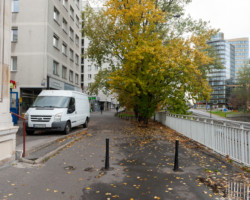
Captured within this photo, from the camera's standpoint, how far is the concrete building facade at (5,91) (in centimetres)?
548

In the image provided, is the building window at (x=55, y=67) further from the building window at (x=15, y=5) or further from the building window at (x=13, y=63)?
the building window at (x=15, y=5)

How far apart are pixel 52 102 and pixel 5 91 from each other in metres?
6.04

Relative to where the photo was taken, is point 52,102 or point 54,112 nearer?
point 54,112

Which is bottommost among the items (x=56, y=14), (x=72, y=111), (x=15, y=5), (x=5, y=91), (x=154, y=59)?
(x=72, y=111)

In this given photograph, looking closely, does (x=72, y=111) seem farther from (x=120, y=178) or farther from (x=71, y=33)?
(x=71, y=33)

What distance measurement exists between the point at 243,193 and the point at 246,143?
184 cm

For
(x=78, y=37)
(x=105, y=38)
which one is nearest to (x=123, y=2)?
(x=105, y=38)

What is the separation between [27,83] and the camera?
66.3 feet

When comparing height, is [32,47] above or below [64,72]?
above

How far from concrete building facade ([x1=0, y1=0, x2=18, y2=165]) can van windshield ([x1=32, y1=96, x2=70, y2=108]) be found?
5664 millimetres

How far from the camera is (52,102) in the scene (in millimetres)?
11680

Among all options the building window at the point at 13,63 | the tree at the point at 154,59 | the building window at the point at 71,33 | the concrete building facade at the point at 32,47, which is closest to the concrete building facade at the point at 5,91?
the tree at the point at 154,59

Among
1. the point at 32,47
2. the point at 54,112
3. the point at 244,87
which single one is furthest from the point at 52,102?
the point at 244,87

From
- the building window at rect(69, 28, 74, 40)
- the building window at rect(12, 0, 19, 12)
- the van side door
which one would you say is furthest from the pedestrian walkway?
the building window at rect(69, 28, 74, 40)
